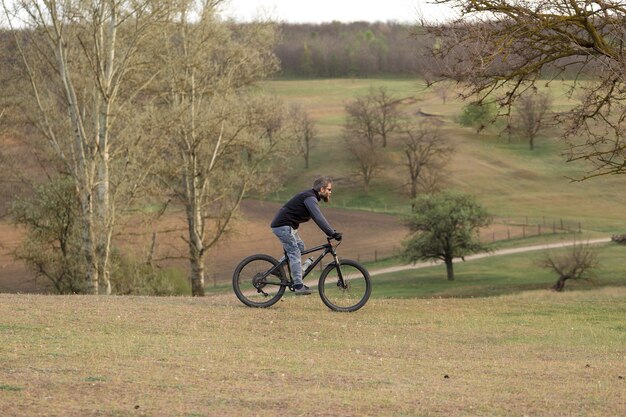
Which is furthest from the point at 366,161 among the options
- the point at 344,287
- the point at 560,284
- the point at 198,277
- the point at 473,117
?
the point at 344,287

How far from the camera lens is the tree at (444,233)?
65562 millimetres

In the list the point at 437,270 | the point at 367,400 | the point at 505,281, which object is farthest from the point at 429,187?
the point at 367,400

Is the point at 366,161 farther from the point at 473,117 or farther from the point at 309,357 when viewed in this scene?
the point at 309,357

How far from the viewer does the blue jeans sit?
55.2 feet

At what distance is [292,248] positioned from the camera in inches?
666

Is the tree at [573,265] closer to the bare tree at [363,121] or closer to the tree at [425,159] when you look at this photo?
the tree at [425,159]

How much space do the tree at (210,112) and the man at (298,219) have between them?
19.4 m

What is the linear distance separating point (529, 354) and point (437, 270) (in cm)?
5530

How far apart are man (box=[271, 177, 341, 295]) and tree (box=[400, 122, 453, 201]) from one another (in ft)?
258

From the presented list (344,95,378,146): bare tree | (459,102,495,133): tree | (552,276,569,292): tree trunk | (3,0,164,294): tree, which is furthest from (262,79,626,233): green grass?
(3,0,164,294): tree

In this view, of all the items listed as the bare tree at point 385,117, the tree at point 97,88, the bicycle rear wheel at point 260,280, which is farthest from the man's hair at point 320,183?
the bare tree at point 385,117

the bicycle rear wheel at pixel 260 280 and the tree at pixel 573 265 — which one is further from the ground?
the bicycle rear wheel at pixel 260 280

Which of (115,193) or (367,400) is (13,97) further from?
(367,400)

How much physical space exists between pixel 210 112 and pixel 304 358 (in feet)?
87.5
